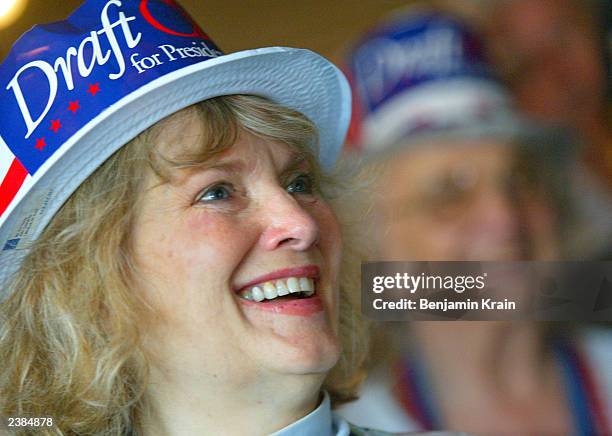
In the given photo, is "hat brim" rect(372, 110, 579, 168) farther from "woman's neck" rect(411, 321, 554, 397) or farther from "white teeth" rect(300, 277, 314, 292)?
"white teeth" rect(300, 277, 314, 292)

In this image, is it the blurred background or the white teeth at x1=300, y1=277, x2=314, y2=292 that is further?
the blurred background

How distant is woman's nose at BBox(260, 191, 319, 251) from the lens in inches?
41.1

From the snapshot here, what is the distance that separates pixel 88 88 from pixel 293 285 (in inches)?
14.0

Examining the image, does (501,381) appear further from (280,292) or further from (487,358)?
(280,292)

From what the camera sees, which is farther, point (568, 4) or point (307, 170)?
point (568, 4)

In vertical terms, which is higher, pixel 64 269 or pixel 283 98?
pixel 283 98

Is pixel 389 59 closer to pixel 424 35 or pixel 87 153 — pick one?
pixel 424 35

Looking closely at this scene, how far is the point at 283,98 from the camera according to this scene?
1168 millimetres

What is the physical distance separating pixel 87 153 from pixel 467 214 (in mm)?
822

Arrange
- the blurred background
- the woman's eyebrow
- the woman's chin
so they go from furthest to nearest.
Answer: the blurred background, the woman's eyebrow, the woman's chin

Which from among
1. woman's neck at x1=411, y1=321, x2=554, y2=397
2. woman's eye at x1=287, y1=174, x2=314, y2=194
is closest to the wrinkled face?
woman's neck at x1=411, y1=321, x2=554, y2=397

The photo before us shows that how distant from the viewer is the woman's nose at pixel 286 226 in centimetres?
104

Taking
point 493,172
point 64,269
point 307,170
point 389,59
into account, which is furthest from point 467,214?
point 64,269

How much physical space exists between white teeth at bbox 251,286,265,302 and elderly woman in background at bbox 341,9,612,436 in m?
0.56
